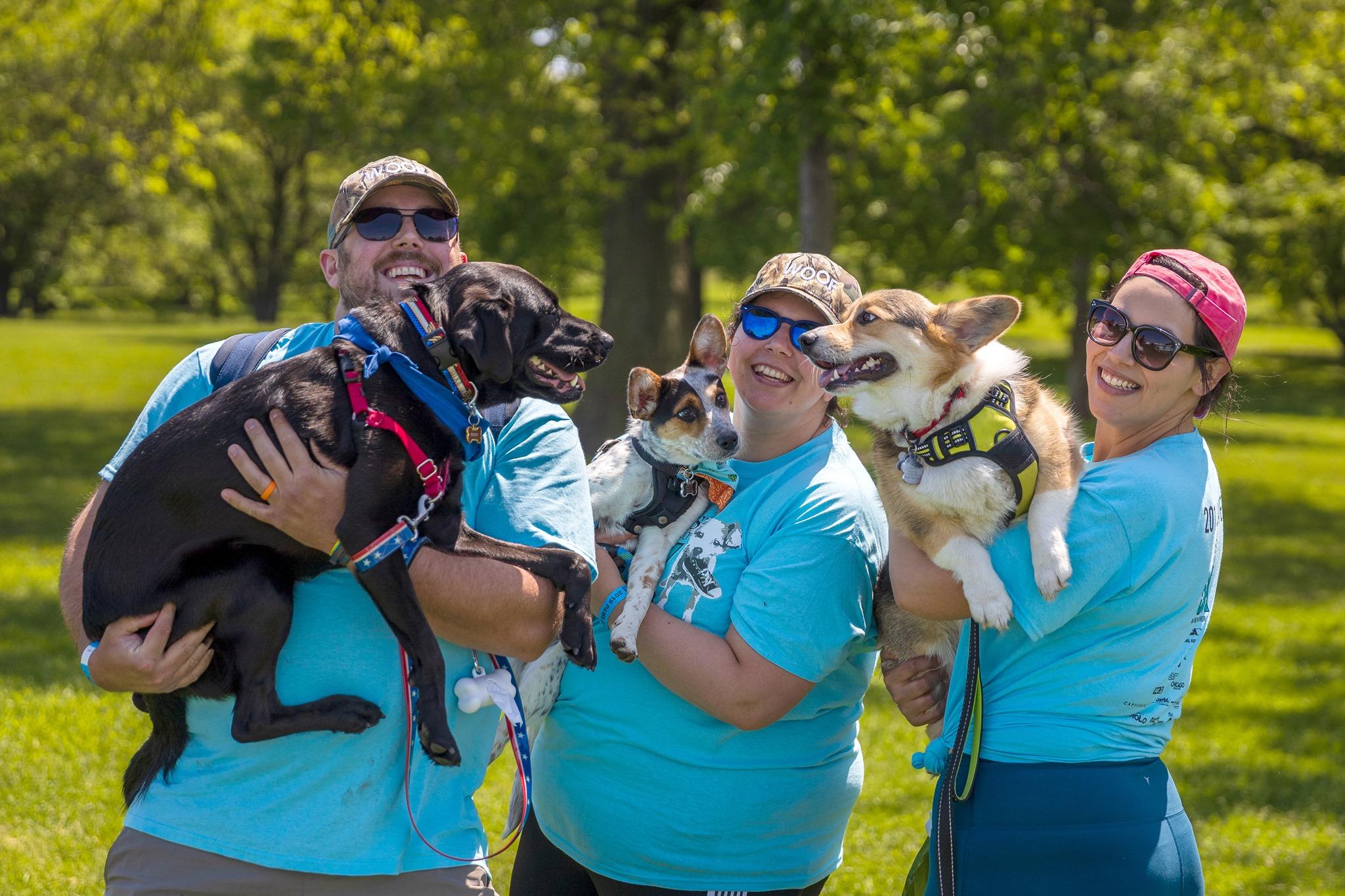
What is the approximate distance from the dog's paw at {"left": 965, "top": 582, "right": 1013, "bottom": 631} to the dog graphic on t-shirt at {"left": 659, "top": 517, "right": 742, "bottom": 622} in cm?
63

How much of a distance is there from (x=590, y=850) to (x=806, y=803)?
55 centimetres

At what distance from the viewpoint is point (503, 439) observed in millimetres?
2686

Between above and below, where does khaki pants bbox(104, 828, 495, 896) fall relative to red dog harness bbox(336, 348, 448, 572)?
below

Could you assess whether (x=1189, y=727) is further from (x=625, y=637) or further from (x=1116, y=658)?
(x=625, y=637)

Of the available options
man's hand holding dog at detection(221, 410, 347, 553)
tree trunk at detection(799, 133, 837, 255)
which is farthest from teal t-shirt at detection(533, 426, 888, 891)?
tree trunk at detection(799, 133, 837, 255)

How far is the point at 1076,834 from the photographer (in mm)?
2359

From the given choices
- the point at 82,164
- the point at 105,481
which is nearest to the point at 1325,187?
the point at 105,481

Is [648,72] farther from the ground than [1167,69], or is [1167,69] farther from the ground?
[1167,69]

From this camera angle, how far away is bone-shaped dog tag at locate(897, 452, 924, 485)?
2.88 meters

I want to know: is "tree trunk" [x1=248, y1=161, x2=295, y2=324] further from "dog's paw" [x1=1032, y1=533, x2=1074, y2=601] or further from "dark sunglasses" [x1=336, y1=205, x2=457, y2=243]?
"dog's paw" [x1=1032, y1=533, x2=1074, y2=601]

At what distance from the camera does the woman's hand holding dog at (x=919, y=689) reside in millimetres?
3086

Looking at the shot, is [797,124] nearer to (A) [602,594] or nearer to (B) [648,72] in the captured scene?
(B) [648,72]

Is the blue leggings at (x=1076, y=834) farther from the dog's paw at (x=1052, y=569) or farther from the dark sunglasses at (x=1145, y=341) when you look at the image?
the dark sunglasses at (x=1145, y=341)

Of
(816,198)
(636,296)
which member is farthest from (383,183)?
(636,296)
